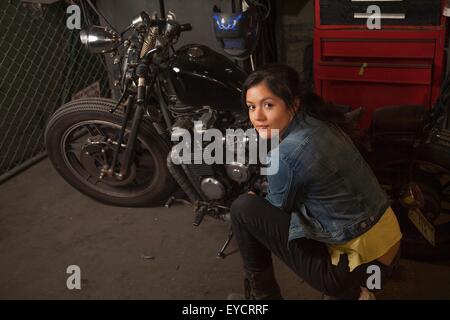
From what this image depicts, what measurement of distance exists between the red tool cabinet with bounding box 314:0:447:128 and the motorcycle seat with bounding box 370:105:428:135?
70 cm

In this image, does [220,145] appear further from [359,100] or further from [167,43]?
[359,100]

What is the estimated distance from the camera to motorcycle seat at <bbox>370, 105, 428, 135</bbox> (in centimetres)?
192

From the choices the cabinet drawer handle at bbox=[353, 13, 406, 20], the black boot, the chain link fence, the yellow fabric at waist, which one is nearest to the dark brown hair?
the yellow fabric at waist

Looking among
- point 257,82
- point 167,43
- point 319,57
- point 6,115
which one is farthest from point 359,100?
point 6,115

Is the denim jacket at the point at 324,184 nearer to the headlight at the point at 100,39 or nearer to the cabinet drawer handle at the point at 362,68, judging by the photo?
the headlight at the point at 100,39

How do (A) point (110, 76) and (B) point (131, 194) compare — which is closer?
(B) point (131, 194)

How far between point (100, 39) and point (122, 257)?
1.05 m

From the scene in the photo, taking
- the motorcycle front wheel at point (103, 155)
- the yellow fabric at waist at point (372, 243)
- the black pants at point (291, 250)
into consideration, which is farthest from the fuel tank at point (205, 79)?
the yellow fabric at waist at point (372, 243)

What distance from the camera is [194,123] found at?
6.93 ft

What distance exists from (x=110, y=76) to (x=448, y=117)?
7.33 ft

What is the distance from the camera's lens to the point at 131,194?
105 inches

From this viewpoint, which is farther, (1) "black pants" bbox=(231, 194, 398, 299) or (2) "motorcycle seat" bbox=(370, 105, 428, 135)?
(2) "motorcycle seat" bbox=(370, 105, 428, 135)

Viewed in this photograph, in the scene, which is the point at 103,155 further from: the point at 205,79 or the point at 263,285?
the point at 263,285
